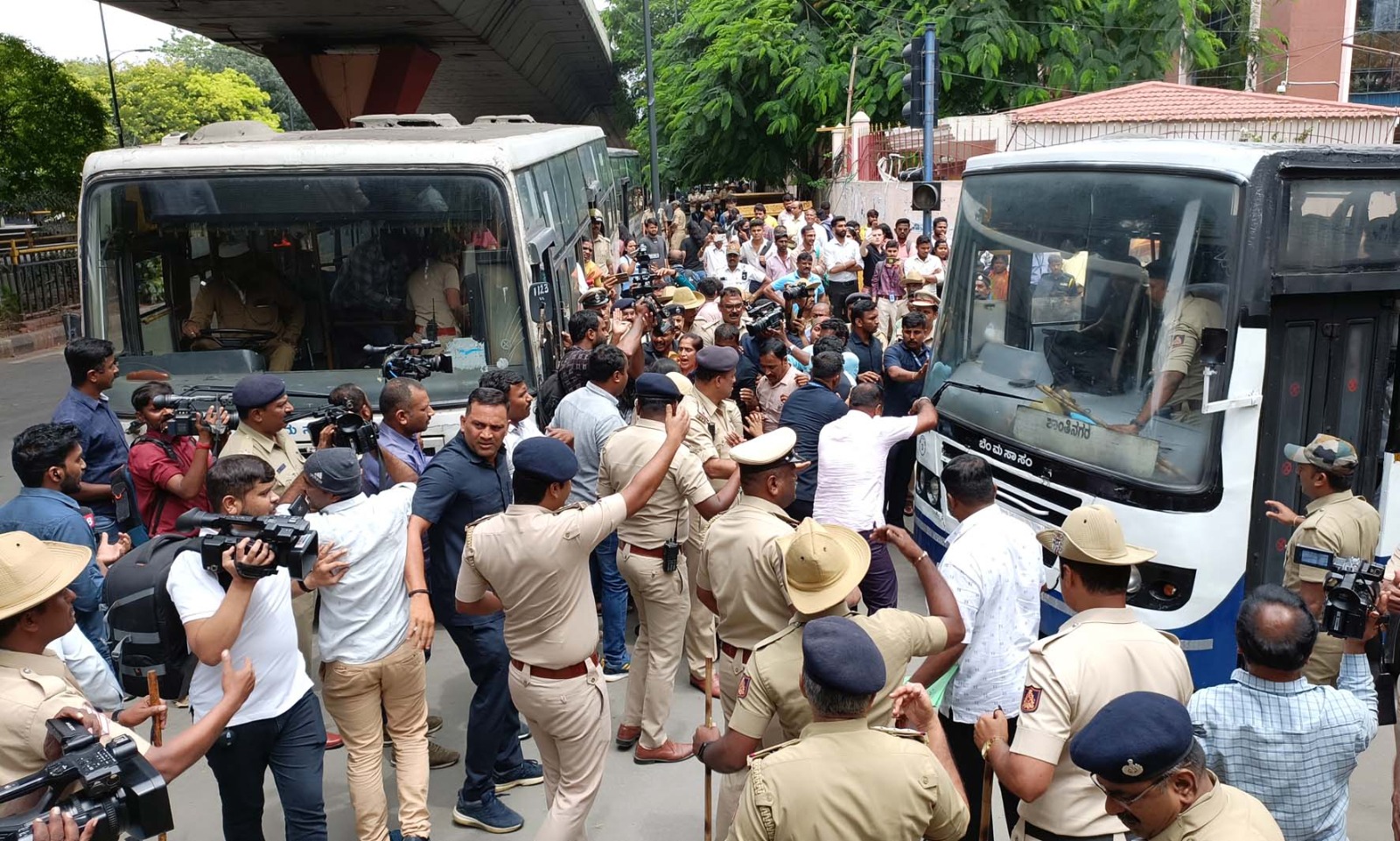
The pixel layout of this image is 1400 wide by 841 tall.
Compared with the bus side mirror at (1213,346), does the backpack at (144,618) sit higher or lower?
lower

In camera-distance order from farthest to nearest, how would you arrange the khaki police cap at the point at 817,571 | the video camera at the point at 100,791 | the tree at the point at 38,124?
the tree at the point at 38,124 → the khaki police cap at the point at 817,571 → the video camera at the point at 100,791

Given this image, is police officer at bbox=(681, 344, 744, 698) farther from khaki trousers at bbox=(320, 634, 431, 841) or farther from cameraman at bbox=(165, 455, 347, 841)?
cameraman at bbox=(165, 455, 347, 841)

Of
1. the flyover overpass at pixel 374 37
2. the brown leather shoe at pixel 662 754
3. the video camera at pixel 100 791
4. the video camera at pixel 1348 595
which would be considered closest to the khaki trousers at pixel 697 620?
the brown leather shoe at pixel 662 754

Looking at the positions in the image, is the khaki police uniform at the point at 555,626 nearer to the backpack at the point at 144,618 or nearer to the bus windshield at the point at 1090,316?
the backpack at the point at 144,618

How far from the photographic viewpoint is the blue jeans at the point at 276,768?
4117mm

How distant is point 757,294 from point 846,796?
30.3 feet

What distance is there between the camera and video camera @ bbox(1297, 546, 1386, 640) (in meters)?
3.75

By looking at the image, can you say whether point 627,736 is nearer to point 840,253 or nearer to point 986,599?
point 986,599

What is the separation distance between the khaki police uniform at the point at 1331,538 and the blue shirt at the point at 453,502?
11.2 feet

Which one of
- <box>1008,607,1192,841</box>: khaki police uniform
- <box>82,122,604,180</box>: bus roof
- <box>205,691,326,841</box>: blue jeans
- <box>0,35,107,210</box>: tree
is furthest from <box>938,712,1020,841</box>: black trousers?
<box>0,35,107,210</box>: tree

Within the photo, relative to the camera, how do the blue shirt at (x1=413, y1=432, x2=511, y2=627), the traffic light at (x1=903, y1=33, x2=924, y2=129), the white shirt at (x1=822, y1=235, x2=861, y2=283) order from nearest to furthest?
the blue shirt at (x1=413, y1=432, x2=511, y2=627) → the traffic light at (x1=903, y1=33, x2=924, y2=129) → the white shirt at (x1=822, y1=235, x2=861, y2=283)

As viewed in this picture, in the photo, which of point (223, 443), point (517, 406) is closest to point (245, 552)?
point (517, 406)

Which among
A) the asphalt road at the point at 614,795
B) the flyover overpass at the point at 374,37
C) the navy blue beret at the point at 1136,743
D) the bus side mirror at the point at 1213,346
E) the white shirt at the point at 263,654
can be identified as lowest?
the asphalt road at the point at 614,795

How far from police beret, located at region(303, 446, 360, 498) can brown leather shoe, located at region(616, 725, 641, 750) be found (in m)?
2.17
